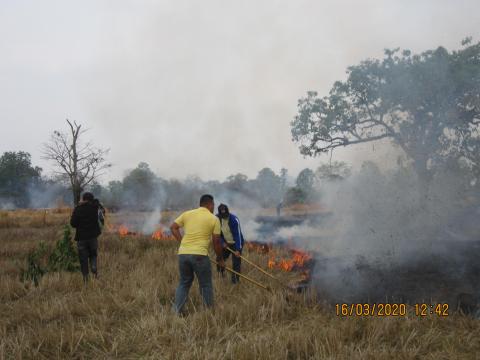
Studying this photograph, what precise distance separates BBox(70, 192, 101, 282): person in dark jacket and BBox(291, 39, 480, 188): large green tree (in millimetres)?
16136

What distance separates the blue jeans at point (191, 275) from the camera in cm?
575

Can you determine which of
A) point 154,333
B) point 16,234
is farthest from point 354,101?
point 154,333

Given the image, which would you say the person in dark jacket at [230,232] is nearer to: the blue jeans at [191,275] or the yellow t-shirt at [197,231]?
the blue jeans at [191,275]

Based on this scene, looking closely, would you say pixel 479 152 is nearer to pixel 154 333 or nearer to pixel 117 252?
pixel 117 252

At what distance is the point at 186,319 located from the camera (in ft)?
17.7

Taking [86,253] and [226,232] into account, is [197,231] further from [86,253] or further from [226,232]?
[86,253]

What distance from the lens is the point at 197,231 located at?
5.81 metres

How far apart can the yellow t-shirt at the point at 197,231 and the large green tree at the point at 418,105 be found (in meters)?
17.0

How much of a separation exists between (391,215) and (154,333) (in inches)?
727

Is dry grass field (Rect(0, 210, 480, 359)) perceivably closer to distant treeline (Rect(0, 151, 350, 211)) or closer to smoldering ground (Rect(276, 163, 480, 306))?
smoldering ground (Rect(276, 163, 480, 306))

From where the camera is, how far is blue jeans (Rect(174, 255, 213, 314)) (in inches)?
226
